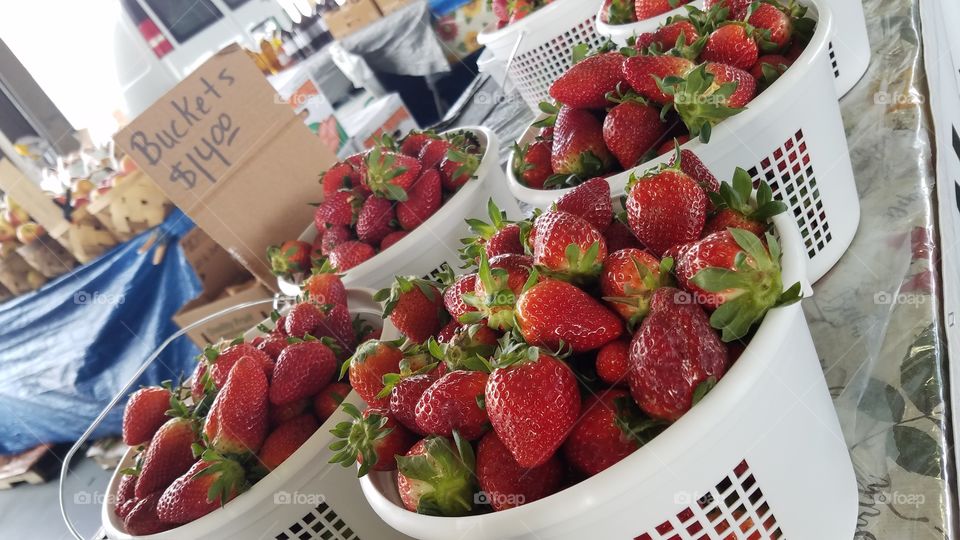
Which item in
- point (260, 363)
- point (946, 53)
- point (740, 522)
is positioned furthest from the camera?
point (946, 53)

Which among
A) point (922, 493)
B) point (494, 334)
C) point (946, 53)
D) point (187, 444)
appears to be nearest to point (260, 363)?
point (187, 444)

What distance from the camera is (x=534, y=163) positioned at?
933mm

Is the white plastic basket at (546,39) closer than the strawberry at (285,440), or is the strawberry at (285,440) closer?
the strawberry at (285,440)

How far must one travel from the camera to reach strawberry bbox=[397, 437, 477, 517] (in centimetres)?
52

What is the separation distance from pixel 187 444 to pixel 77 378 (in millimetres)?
2080

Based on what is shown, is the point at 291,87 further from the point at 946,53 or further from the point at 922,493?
the point at 922,493

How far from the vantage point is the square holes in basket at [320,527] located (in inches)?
30.0

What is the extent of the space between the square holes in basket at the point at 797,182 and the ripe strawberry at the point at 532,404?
1.32 ft

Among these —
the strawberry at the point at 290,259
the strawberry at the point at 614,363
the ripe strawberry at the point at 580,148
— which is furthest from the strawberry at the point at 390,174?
the strawberry at the point at 614,363

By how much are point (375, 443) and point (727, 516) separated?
0.99 ft

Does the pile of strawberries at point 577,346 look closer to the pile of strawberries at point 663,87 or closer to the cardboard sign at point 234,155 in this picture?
the pile of strawberries at point 663,87

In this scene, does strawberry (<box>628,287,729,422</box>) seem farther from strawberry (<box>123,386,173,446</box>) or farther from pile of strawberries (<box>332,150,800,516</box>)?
strawberry (<box>123,386,173,446</box>)

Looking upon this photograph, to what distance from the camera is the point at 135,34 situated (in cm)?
484

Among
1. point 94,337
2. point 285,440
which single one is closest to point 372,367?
point 285,440
